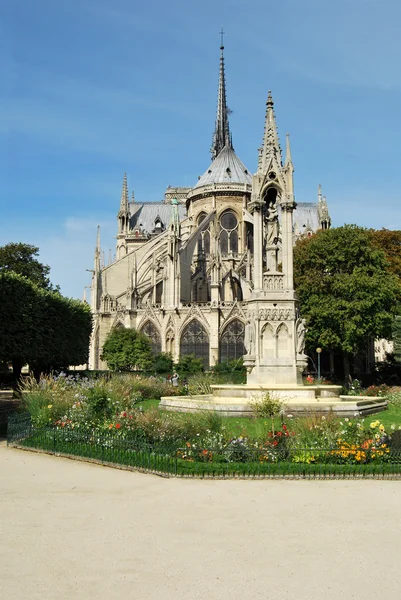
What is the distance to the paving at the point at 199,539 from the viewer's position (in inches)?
209

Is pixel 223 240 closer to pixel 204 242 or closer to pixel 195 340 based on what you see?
pixel 204 242

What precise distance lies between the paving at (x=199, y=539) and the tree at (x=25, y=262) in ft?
140

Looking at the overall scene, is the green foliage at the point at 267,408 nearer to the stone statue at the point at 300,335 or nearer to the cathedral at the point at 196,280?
the stone statue at the point at 300,335

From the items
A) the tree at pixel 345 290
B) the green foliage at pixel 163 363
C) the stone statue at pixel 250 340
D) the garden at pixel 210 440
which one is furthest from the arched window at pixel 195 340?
the garden at pixel 210 440

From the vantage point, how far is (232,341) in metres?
54.2

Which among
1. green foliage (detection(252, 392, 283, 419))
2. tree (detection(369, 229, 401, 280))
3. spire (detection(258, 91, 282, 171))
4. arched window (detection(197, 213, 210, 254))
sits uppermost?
arched window (detection(197, 213, 210, 254))

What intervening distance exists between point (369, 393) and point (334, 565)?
2268cm

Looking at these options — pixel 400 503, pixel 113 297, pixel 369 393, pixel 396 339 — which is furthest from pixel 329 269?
pixel 400 503

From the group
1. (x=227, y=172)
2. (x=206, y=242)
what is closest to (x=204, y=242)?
(x=206, y=242)

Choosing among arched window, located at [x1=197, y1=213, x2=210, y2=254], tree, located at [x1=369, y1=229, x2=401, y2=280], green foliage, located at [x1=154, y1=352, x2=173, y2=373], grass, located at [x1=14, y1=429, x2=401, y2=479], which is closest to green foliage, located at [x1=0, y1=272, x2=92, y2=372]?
green foliage, located at [x1=154, y1=352, x2=173, y2=373]

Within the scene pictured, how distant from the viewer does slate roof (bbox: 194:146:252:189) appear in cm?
7125

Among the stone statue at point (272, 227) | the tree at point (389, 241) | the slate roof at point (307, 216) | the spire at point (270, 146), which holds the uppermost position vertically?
the slate roof at point (307, 216)

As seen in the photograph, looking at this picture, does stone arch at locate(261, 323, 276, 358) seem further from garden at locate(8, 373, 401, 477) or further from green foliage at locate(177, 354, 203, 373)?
green foliage at locate(177, 354, 203, 373)

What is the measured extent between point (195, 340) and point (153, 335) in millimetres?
4040
